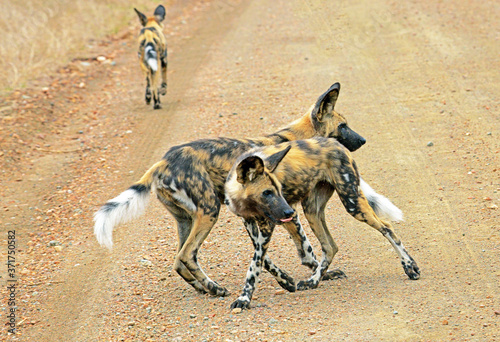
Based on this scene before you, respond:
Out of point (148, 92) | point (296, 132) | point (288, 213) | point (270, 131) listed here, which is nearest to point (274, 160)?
point (288, 213)

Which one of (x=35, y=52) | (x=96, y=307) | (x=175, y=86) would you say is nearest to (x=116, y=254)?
(x=96, y=307)

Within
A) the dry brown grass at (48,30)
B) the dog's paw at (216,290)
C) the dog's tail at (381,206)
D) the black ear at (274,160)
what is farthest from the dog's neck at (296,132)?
the dry brown grass at (48,30)

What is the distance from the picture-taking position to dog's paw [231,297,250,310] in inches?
196

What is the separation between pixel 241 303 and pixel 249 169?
963mm

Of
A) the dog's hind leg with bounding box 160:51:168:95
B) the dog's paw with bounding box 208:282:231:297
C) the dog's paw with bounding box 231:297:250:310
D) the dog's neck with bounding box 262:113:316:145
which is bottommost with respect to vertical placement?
the dog's hind leg with bounding box 160:51:168:95

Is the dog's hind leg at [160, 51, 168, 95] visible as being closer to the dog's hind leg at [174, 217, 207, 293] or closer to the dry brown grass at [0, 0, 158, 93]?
the dry brown grass at [0, 0, 158, 93]

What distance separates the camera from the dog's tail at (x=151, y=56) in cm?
1088

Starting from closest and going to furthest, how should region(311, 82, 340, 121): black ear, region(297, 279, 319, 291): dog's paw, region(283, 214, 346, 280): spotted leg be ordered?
1. region(297, 279, 319, 291): dog's paw
2. region(283, 214, 346, 280): spotted leg
3. region(311, 82, 340, 121): black ear

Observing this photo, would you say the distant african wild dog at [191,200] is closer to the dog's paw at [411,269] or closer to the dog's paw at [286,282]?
the dog's paw at [286,282]

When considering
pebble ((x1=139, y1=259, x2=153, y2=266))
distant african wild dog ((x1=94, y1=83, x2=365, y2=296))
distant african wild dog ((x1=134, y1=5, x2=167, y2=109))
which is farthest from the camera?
distant african wild dog ((x1=134, y1=5, x2=167, y2=109))

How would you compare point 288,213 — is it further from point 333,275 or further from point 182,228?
point 182,228

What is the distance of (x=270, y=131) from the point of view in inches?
363

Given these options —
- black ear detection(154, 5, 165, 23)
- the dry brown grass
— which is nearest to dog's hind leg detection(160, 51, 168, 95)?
black ear detection(154, 5, 165, 23)

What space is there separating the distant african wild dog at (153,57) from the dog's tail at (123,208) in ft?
18.9
